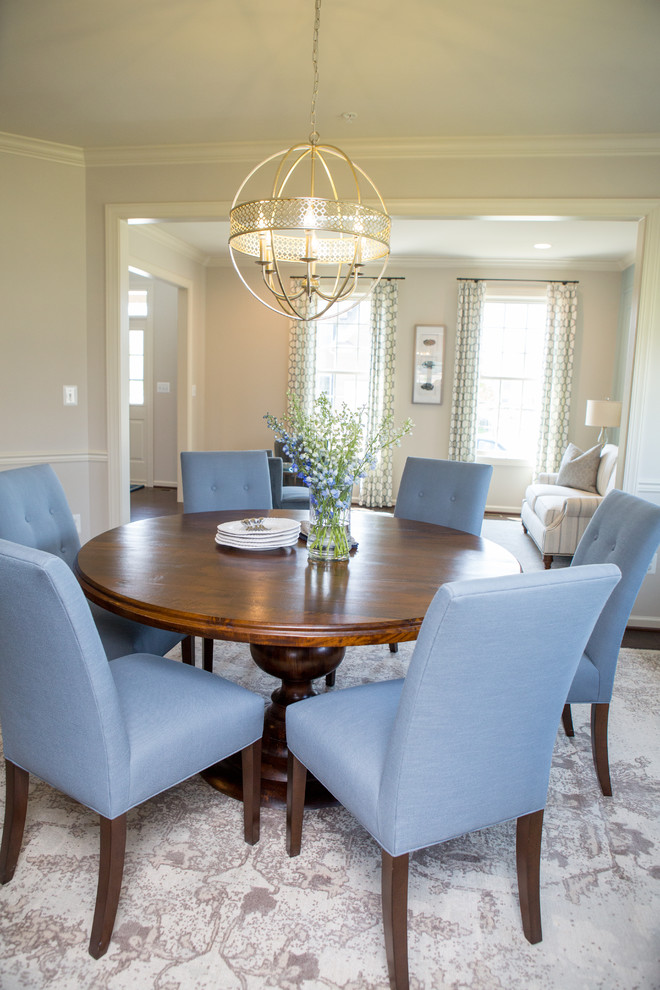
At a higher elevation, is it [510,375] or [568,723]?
[510,375]

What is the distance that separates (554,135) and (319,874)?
3.59m

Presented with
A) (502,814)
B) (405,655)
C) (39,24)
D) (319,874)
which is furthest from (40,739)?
(39,24)

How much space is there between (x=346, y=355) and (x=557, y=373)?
7.79 ft

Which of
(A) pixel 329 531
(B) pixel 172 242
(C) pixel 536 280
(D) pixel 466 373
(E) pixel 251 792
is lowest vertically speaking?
(E) pixel 251 792

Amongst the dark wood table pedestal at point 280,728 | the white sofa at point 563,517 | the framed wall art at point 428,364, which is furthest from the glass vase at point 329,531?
the framed wall art at point 428,364

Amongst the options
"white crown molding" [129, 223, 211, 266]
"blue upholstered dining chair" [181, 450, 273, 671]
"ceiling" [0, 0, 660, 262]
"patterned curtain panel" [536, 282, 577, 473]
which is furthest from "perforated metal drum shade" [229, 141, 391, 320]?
"patterned curtain panel" [536, 282, 577, 473]

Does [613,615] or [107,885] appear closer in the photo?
[107,885]

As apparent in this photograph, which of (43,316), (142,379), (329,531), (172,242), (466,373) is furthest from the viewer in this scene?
(142,379)

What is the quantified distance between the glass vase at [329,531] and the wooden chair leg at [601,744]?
0.96 m

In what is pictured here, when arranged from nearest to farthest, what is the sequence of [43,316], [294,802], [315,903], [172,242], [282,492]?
[315,903] < [294,802] < [43,316] < [282,492] < [172,242]

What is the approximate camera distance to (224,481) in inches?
128

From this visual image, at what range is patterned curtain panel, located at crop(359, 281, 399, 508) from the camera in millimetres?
7363

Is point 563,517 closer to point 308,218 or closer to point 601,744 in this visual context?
point 601,744

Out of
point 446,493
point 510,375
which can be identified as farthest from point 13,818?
point 510,375
